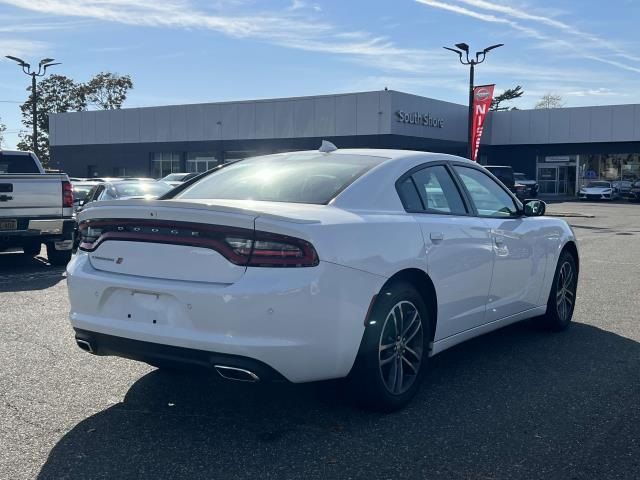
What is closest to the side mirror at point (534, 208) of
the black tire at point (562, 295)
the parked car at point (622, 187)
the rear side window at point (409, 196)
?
the black tire at point (562, 295)

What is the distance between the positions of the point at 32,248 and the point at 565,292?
29.4 feet

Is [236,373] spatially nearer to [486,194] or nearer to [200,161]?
[486,194]

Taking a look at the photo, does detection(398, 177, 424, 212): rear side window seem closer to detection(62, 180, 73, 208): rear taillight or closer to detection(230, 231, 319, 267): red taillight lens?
detection(230, 231, 319, 267): red taillight lens

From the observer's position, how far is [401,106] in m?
40.7

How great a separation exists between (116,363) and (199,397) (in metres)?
1.05

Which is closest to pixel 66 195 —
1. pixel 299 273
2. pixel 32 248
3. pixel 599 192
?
pixel 32 248

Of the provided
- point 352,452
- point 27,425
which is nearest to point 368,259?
point 352,452

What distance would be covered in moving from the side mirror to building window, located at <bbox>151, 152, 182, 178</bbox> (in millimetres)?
45674

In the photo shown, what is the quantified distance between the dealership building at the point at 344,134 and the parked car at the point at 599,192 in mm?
3724

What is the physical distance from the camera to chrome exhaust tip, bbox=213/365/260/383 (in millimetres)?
3652

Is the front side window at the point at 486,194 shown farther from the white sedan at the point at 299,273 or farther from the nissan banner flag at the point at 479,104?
the nissan banner flag at the point at 479,104

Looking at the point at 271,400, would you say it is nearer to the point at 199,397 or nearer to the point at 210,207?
the point at 199,397

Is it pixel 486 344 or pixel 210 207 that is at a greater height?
pixel 210 207

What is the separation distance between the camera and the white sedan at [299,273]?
12.0ft
